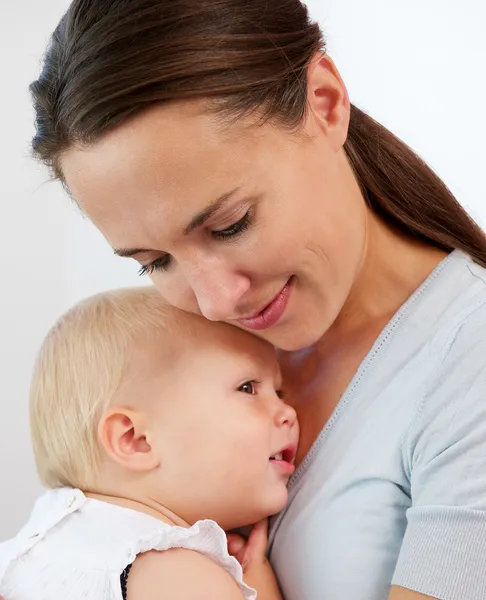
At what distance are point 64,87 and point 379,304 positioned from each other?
23.0 inches

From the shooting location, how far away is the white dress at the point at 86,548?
1114 mm

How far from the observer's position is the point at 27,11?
2490 millimetres

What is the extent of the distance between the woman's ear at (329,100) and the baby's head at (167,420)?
367mm

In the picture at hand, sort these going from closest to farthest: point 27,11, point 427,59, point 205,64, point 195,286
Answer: point 205,64 < point 195,286 < point 427,59 < point 27,11

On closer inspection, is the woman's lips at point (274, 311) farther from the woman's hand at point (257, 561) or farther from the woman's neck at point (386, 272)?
the woman's hand at point (257, 561)

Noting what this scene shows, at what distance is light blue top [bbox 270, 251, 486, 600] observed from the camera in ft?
3.28

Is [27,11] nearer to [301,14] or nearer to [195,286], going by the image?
[301,14]

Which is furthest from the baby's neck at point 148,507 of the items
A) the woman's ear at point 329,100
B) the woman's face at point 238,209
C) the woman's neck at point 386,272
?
the woman's ear at point 329,100

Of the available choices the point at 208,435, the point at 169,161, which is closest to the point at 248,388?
the point at 208,435

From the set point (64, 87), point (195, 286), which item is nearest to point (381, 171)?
point (195, 286)

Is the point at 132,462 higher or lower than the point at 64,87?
lower

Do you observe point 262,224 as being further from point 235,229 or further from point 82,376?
point 82,376

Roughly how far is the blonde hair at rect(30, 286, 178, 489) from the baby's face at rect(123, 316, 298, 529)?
0.04 m

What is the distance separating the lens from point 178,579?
1111 mm
